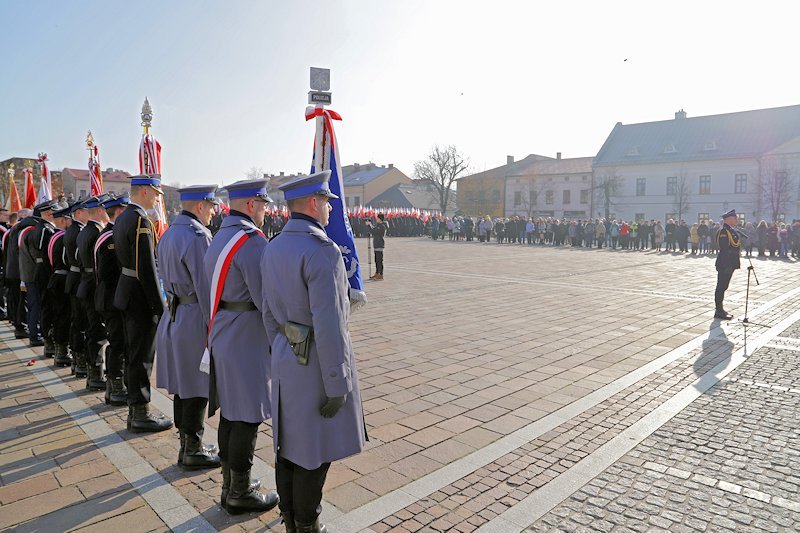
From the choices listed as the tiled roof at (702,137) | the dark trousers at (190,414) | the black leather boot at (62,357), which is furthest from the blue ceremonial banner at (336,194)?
the tiled roof at (702,137)

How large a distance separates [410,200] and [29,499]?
264ft

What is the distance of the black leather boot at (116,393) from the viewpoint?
5.36m

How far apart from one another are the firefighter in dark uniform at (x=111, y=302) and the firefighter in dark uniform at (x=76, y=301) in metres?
1.10

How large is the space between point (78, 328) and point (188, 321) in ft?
10.4

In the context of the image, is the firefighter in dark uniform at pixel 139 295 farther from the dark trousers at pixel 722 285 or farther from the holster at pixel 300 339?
the dark trousers at pixel 722 285

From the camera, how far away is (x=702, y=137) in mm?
56375

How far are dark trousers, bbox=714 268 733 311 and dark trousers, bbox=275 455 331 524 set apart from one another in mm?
9235

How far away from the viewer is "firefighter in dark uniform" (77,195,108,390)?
5867mm

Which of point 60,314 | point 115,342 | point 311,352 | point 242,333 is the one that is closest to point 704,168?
point 60,314

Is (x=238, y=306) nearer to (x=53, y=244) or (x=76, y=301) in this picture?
(x=76, y=301)

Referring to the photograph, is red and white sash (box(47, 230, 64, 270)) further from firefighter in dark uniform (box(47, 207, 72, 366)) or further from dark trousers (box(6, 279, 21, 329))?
dark trousers (box(6, 279, 21, 329))

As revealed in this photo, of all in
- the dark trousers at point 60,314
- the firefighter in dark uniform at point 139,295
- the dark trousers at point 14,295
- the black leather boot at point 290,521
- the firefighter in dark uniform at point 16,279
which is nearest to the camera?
the black leather boot at point 290,521

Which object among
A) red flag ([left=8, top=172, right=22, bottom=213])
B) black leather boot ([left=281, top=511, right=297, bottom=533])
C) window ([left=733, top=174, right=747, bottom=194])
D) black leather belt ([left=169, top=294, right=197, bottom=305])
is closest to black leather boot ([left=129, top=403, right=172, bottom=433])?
black leather belt ([left=169, top=294, right=197, bottom=305])

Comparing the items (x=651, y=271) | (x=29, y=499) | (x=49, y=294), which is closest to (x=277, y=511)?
(x=29, y=499)
